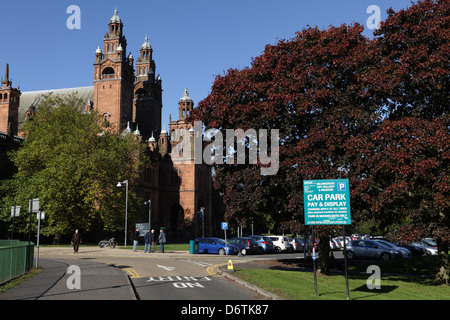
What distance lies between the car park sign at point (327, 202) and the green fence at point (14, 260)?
9.22 m

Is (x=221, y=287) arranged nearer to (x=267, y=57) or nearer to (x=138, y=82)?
(x=267, y=57)

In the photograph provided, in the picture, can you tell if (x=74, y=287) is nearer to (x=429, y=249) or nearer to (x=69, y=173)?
(x=69, y=173)

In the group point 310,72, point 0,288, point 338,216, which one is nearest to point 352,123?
point 310,72

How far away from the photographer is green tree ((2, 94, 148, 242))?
39.3 metres

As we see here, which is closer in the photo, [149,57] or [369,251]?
[369,251]

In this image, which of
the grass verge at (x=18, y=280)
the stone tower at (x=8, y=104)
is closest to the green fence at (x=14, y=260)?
the grass verge at (x=18, y=280)

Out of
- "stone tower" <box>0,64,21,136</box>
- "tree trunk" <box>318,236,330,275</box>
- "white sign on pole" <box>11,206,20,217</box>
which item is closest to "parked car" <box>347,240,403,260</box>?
"tree trunk" <box>318,236,330,275</box>

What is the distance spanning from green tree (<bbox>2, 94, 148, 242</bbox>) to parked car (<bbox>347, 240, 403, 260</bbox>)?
22820 mm

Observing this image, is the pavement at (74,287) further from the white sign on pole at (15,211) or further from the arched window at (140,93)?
the arched window at (140,93)

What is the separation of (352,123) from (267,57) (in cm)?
479

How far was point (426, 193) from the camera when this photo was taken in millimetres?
15047

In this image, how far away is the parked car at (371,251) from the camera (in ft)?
95.7

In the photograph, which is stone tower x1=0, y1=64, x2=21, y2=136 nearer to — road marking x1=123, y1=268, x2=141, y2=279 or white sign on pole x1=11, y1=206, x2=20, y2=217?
white sign on pole x1=11, y1=206, x2=20, y2=217
